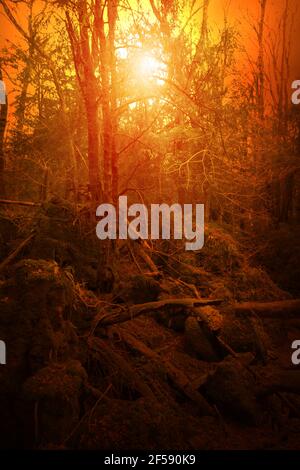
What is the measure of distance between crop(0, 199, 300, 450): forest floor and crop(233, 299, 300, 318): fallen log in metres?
0.02

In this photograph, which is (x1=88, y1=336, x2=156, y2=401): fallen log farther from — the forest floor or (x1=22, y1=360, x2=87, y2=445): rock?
(x1=22, y1=360, x2=87, y2=445): rock

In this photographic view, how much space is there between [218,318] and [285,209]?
11655mm

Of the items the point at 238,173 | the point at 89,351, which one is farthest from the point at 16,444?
the point at 238,173

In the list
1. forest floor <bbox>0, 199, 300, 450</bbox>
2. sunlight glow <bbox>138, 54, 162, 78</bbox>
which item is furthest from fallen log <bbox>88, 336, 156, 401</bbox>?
sunlight glow <bbox>138, 54, 162, 78</bbox>

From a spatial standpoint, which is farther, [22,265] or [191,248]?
[191,248]

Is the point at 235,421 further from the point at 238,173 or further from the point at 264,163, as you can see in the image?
the point at 264,163

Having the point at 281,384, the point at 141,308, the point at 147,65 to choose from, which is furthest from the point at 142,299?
the point at 147,65

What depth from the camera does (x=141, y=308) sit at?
248 inches

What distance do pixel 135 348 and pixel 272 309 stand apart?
2.44 metres

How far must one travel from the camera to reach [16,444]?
4.37 metres

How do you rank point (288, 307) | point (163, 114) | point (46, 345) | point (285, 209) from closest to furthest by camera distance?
point (46, 345) < point (288, 307) < point (163, 114) < point (285, 209)

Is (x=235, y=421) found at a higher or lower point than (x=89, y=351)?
lower

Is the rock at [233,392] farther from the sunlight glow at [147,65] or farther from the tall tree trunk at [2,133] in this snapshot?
the tall tree trunk at [2,133]

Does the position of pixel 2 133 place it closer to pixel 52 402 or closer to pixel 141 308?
pixel 141 308
